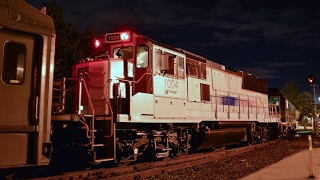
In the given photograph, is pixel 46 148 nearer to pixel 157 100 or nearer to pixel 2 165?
pixel 2 165

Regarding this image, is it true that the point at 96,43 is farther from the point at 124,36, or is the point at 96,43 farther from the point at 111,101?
the point at 111,101

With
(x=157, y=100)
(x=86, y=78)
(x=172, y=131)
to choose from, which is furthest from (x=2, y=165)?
(x=172, y=131)

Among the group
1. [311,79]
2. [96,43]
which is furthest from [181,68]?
[311,79]

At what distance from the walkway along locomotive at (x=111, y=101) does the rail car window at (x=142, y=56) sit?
29mm

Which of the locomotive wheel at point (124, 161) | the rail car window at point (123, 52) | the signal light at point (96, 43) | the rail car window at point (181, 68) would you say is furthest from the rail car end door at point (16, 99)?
the rail car window at point (181, 68)

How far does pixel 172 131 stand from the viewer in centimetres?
991

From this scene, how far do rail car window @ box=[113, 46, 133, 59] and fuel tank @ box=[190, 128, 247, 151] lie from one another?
Answer: 4.08 m

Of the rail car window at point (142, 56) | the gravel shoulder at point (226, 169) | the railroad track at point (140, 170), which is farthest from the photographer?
the rail car window at point (142, 56)

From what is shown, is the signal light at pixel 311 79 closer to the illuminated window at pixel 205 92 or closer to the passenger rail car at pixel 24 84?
the illuminated window at pixel 205 92

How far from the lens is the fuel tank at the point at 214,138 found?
11625mm

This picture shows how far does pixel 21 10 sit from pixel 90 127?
9.98 feet

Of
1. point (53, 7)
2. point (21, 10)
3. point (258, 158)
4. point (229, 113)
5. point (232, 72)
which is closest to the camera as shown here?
point (21, 10)

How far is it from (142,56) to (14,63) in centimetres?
442

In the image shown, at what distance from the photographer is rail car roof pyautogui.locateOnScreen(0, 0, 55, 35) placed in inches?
195
